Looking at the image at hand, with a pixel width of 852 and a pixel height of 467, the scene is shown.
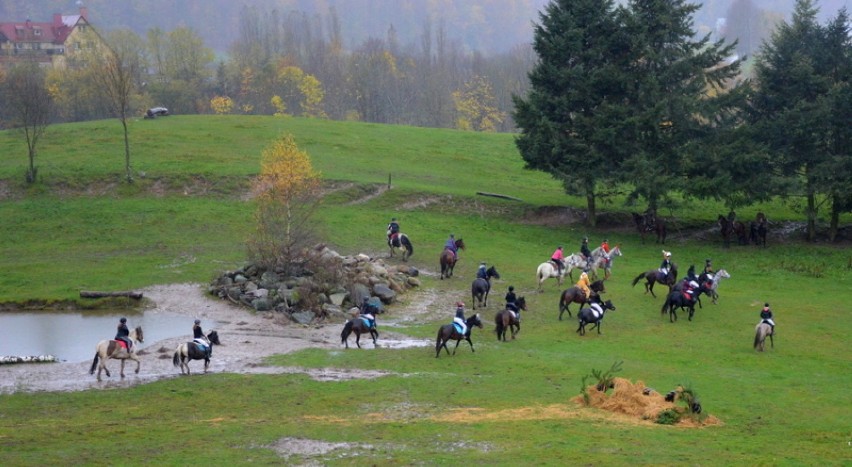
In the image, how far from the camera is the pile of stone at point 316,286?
33.7 meters

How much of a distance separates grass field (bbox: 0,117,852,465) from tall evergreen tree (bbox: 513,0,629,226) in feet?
13.1

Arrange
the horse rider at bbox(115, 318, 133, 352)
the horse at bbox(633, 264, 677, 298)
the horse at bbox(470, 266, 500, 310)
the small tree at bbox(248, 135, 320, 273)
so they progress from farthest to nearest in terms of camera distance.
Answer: the horse at bbox(633, 264, 677, 298), the small tree at bbox(248, 135, 320, 273), the horse at bbox(470, 266, 500, 310), the horse rider at bbox(115, 318, 133, 352)

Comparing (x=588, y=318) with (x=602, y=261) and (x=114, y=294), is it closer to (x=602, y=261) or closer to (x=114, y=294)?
(x=602, y=261)

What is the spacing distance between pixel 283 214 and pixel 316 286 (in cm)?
618

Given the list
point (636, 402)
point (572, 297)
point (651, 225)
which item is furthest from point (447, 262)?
point (636, 402)

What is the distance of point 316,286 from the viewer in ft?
112

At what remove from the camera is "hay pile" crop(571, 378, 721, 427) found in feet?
67.6

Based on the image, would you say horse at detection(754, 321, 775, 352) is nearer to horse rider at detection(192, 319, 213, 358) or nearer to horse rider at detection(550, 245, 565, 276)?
horse rider at detection(550, 245, 565, 276)

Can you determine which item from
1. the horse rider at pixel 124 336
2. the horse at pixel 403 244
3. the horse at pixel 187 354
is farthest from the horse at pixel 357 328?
the horse at pixel 403 244

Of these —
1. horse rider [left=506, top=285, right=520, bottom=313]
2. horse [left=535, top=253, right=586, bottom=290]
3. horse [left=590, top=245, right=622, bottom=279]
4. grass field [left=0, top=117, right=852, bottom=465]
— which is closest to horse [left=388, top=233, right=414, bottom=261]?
grass field [left=0, top=117, right=852, bottom=465]

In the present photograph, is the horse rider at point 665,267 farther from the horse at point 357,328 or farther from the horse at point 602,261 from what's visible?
the horse at point 357,328

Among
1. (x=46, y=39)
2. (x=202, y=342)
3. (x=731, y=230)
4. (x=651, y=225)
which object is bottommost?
(x=202, y=342)

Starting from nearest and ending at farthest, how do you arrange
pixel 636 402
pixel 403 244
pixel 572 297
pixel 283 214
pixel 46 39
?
1. pixel 636 402
2. pixel 572 297
3. pixel 283 214
4. pixel 403 244
5. pixel 46 39

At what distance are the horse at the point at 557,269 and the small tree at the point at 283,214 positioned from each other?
32.3 ft
